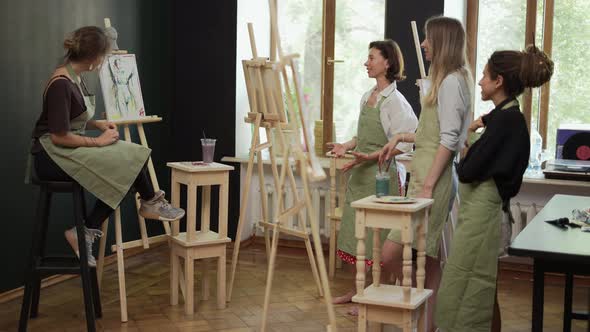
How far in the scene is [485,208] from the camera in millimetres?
3152

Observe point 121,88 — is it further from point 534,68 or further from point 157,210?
point 534,68

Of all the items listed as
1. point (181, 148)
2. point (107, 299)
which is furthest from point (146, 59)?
point (107, 299)

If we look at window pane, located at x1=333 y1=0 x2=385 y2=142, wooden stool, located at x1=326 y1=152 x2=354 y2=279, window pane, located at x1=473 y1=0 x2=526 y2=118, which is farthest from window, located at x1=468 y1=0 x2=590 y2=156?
wooden stool, located at x1=326 y1=152 x2=354 y2=279

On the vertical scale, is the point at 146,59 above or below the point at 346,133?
above

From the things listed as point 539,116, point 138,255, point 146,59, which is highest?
point 146,59

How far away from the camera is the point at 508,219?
327cm

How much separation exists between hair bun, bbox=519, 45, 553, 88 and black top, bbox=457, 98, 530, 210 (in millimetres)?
125

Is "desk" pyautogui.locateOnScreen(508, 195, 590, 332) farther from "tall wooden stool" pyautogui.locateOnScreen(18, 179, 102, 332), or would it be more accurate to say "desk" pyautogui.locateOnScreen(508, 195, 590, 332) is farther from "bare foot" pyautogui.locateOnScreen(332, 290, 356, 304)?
"tall wooden stool" pyautogui.locateOnScreen(18, 179, 102, 332)

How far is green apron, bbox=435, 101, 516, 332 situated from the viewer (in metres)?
3.14

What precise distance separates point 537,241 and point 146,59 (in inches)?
151

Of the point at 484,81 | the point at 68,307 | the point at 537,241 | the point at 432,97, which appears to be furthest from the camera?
the point at 68,307

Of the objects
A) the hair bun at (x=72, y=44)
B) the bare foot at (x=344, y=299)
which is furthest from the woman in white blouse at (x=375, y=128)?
the hair bun at (x=72, y=44)

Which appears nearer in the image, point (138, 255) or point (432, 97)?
point (432, 97)

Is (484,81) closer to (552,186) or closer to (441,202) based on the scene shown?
(441,202)
